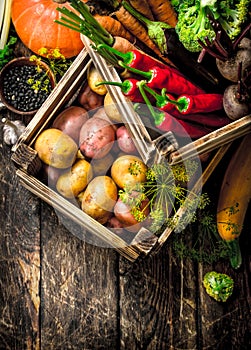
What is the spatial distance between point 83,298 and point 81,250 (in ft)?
0.43

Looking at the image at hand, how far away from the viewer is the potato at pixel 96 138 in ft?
5.44

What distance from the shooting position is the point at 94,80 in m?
1.67

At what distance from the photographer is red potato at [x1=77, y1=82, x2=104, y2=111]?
5.65 ft

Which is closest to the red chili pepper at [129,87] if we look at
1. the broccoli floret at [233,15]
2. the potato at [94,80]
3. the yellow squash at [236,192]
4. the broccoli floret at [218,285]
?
the potato at [94,80]

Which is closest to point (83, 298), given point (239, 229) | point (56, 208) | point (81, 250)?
point (81, 250)

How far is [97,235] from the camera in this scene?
1699 mm

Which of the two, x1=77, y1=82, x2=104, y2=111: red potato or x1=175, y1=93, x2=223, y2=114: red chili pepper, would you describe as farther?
x1=77, y1=82, x2=104, y2=111: red potato

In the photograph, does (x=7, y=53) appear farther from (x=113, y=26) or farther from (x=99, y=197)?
(x=99, y=197)

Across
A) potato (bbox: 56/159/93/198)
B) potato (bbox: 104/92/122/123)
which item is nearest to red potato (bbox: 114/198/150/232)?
potato (bbox: 56/159/93/198)

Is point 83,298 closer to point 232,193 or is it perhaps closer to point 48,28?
point 232,193

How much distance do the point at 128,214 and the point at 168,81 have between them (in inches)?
13.3

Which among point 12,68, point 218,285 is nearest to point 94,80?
point 12,68

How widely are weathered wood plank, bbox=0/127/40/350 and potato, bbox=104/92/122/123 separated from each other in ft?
1.10

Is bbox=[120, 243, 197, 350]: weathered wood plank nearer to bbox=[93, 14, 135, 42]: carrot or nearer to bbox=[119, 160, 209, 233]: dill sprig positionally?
bbox=[119, 160, 209, 233]: dill sprig
